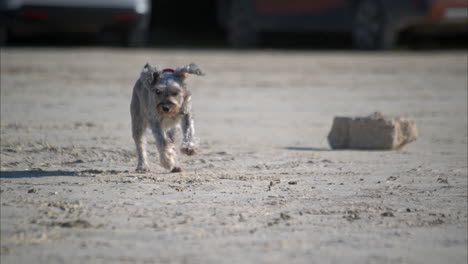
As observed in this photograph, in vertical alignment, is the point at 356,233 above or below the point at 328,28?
below

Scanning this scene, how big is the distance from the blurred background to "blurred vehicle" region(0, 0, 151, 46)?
0.7 inches

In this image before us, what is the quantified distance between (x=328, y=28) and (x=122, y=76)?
5978 mm

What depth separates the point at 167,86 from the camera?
7.25 m

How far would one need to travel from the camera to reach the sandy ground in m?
→ 5.01

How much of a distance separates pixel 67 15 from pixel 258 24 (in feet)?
15.6

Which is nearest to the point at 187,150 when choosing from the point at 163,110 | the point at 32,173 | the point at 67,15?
the point at 163,110

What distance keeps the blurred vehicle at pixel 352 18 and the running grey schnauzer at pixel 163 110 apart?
31.2 ft

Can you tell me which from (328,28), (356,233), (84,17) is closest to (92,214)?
(356,233)

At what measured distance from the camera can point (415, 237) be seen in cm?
530

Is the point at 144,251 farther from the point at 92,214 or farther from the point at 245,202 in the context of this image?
the point at 245,202

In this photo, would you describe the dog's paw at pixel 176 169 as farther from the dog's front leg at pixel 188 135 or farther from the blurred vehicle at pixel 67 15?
the blurred vehicle at pixel 67 15

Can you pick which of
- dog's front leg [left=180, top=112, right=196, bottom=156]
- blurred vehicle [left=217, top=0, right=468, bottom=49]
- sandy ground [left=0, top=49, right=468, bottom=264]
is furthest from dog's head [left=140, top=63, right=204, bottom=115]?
blurred vehicle [left=217, top=0, right=468, bottom=49]

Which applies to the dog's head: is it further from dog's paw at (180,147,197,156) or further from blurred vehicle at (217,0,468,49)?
blurred vehicle at (217,0,468,49)

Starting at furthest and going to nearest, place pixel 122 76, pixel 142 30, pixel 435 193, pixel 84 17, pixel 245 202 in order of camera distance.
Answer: pixel 142 30, pixel 84 17, pixel 122 76, pixel 435 193, pixel 245 202
